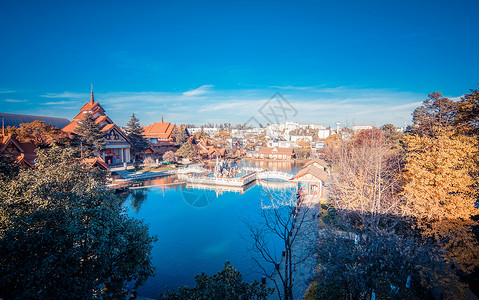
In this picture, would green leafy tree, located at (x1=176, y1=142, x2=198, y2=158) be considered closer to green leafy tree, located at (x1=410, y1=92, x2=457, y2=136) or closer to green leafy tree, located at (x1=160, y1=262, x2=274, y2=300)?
green leafy tree, located at (x1=410, y1=92, x2=457, y2=136)

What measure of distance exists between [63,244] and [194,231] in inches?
289

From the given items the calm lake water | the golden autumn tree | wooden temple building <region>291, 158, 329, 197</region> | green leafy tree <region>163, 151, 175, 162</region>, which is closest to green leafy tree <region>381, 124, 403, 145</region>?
wooden temple building <region>291, 158, 329, 197</region>

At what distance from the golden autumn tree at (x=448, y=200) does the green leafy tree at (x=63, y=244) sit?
291 inches

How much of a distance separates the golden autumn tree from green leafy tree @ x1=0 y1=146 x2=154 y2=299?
7.38m

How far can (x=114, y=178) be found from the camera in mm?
19609

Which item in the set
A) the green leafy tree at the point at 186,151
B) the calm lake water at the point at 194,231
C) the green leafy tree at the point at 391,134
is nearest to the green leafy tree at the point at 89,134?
the calm lake water at the point at 194,231

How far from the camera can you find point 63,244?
372 cm

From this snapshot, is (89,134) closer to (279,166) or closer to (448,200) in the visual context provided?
(279,166)

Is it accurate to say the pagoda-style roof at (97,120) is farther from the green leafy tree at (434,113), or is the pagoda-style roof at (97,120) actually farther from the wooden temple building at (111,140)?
the green leafy tree at (434,113)

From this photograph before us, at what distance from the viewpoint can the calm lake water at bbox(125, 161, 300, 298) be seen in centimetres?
754

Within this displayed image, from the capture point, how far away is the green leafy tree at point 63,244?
3.25m

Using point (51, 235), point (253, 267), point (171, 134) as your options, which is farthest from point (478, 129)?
point (171, 134)

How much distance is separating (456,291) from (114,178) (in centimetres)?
2092

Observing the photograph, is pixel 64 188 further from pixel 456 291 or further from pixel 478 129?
pixel 478 129
